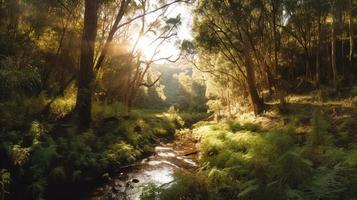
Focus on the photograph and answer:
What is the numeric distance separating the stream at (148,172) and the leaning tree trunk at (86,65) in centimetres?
340

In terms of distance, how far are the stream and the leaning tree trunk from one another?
340cm

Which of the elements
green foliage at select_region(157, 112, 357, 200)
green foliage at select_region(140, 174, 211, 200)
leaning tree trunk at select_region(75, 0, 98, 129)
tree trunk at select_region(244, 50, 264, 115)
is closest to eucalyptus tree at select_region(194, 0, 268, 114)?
tree trunk at select_region(244, 50, 264, 115)

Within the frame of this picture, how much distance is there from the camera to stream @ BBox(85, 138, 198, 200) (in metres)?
9.27

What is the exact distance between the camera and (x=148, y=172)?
40.5 ft

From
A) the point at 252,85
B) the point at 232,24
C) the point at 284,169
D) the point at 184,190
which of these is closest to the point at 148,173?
the point at 184,190

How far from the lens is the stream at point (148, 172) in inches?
365

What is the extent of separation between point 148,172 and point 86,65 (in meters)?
5.54

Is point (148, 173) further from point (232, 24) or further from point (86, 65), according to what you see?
point (232, 24)

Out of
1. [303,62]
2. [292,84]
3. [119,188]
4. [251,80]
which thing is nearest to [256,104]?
[251,80]

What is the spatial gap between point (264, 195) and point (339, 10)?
16.5 metres

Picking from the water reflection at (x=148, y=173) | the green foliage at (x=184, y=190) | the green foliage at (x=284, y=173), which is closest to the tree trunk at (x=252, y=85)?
the water reflection at (x=148, y=173)

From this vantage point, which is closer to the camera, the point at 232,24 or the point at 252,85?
the point at 252,85

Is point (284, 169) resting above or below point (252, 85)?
below

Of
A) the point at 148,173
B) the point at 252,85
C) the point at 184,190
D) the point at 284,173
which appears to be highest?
the point at 252,85
